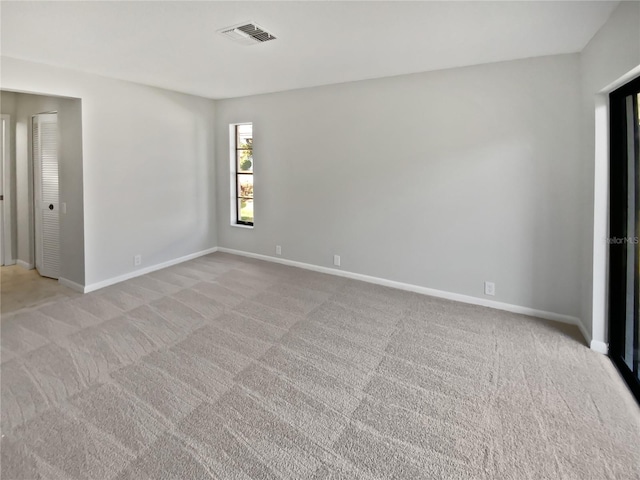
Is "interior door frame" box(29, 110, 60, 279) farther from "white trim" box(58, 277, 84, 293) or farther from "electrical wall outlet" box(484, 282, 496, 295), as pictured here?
"electrical wall outlet" box(484, 282, 496, 295)

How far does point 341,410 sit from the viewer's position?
2.09 metres

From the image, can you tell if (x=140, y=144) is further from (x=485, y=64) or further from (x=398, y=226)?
(x=485, y=64)

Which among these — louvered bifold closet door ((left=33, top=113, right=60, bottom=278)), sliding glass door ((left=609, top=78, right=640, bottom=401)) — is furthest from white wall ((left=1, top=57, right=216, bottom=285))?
sliding glass door ((left=609, top=78, right=640, bottom=401))

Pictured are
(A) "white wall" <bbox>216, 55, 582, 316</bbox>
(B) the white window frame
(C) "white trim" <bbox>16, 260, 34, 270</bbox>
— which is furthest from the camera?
(B) the white window frame

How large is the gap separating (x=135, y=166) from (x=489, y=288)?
177 inches

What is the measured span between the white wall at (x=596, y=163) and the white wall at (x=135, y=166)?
4.73 metres

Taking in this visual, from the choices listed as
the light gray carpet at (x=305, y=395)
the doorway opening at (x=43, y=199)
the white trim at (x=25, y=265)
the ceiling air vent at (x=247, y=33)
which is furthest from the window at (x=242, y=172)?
the white trim at (x=25, y=265)

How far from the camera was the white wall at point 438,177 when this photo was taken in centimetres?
323

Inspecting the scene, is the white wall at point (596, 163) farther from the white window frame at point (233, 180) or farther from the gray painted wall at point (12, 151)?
the gray painted wall at point (12, 151)

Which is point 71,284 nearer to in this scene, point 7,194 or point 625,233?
point 7,194

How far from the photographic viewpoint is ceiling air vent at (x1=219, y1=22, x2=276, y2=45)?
253 centimetres

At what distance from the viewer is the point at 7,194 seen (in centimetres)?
500

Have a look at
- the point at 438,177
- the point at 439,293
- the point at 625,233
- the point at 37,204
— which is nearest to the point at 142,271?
the point at 37,204

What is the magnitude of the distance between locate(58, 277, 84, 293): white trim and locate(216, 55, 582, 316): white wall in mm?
2490
